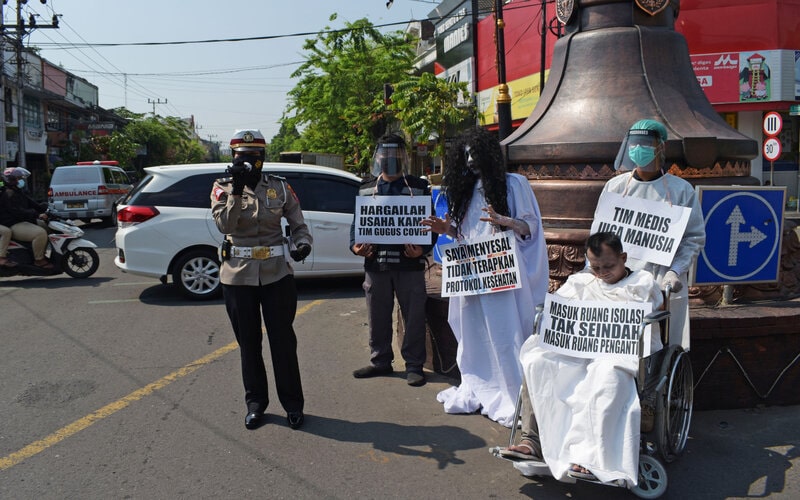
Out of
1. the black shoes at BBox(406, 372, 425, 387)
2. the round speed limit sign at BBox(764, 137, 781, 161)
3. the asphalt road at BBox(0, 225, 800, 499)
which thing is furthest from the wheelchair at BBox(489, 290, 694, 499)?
the round speed limit sign at BBox(764, 137, 781, 161)

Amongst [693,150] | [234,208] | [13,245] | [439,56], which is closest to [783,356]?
[693,150]

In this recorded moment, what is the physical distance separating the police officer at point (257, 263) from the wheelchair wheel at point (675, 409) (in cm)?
221

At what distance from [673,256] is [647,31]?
3.29 metres

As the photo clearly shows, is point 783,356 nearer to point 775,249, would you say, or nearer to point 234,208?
point 775,249

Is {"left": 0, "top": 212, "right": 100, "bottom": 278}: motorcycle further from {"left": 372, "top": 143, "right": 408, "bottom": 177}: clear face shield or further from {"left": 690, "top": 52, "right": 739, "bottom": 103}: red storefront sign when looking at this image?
{"left": 690, "top": 52, "right": 739, "bottom": 103}: red storefront sign

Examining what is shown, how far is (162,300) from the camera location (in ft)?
29.8

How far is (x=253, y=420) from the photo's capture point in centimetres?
449

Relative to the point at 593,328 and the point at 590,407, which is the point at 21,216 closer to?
the point at 593,328

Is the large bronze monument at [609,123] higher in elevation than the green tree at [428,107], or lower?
lower

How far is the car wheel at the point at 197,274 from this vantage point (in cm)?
888

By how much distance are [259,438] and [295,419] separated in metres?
0.28

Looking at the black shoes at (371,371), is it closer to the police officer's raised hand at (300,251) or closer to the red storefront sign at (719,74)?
the police officer's raised hand at (300,251)

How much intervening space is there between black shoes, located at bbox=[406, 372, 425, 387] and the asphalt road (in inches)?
2.9

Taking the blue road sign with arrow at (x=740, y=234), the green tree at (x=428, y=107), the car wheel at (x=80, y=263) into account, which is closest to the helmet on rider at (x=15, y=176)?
the car wheel at (x=80, y=263)
